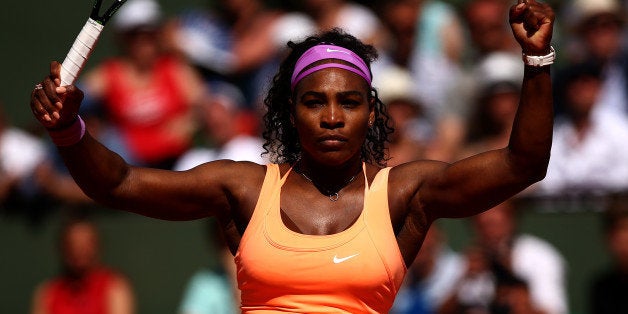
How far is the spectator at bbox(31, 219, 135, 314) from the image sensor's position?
734cm

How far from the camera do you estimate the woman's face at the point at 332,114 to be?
3.62 metres

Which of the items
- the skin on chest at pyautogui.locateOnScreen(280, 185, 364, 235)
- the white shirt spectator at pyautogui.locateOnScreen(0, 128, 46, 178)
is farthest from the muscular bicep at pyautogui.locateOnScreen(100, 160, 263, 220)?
the white shirt spectator at pyautogui.locateOnScreen(0, 128, 46, 178)

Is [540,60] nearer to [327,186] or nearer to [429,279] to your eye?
[327,186]

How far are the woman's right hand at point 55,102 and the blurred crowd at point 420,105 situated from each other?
3648mm

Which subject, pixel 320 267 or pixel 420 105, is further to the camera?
pixel 420 105

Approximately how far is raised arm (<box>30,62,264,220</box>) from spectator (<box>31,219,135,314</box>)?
3749 millimetres

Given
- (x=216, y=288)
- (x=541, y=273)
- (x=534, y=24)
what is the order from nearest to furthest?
(x=534, y=24) < (x=541, y=273) < (x=216, y=288)

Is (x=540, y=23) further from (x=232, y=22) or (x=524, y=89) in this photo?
(x=232, y=22)

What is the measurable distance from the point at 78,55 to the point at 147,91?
4.76 metres

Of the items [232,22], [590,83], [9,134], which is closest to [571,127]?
[590,83]

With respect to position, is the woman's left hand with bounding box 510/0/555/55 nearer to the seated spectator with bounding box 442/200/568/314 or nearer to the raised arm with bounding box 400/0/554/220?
the raised arm with bounding box 400/0/554/220

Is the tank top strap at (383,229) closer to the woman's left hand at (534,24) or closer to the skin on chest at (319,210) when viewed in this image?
the skin on chest at (319,210)

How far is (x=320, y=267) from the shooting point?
11.4ft

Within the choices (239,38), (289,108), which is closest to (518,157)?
(289,108)
